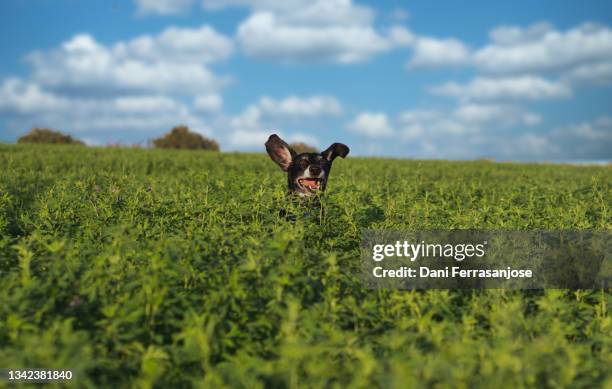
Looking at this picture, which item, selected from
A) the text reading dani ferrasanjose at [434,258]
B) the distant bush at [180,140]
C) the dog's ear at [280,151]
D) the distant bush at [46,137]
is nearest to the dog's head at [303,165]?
the dog's ear at [280,151]

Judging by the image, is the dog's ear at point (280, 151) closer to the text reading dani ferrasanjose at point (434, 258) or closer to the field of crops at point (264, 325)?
the field of crops at point (264, 325)

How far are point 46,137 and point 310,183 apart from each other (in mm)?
37937

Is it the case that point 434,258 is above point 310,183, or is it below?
below

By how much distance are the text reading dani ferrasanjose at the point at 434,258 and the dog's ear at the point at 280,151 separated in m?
2.35

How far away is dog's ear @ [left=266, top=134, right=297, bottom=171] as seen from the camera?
8.08 meters

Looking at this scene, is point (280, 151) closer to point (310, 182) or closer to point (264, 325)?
point (310, 182)

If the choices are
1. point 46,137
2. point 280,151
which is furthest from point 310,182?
point 46,137

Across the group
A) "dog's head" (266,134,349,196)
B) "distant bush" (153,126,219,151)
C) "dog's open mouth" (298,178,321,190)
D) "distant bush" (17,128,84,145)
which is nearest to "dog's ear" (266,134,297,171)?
"dog's head" (266,134,349,196)

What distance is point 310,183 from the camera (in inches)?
312

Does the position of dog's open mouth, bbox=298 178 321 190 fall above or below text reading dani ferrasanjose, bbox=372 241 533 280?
above

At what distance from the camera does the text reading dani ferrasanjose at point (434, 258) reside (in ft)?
18.7

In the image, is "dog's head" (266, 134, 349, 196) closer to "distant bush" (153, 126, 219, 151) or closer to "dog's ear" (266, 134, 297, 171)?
"dog's ear" (266, 134, 297, 171)

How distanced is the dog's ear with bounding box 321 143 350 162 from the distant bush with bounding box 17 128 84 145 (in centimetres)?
3639

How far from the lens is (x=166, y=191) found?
10297 millimetres
